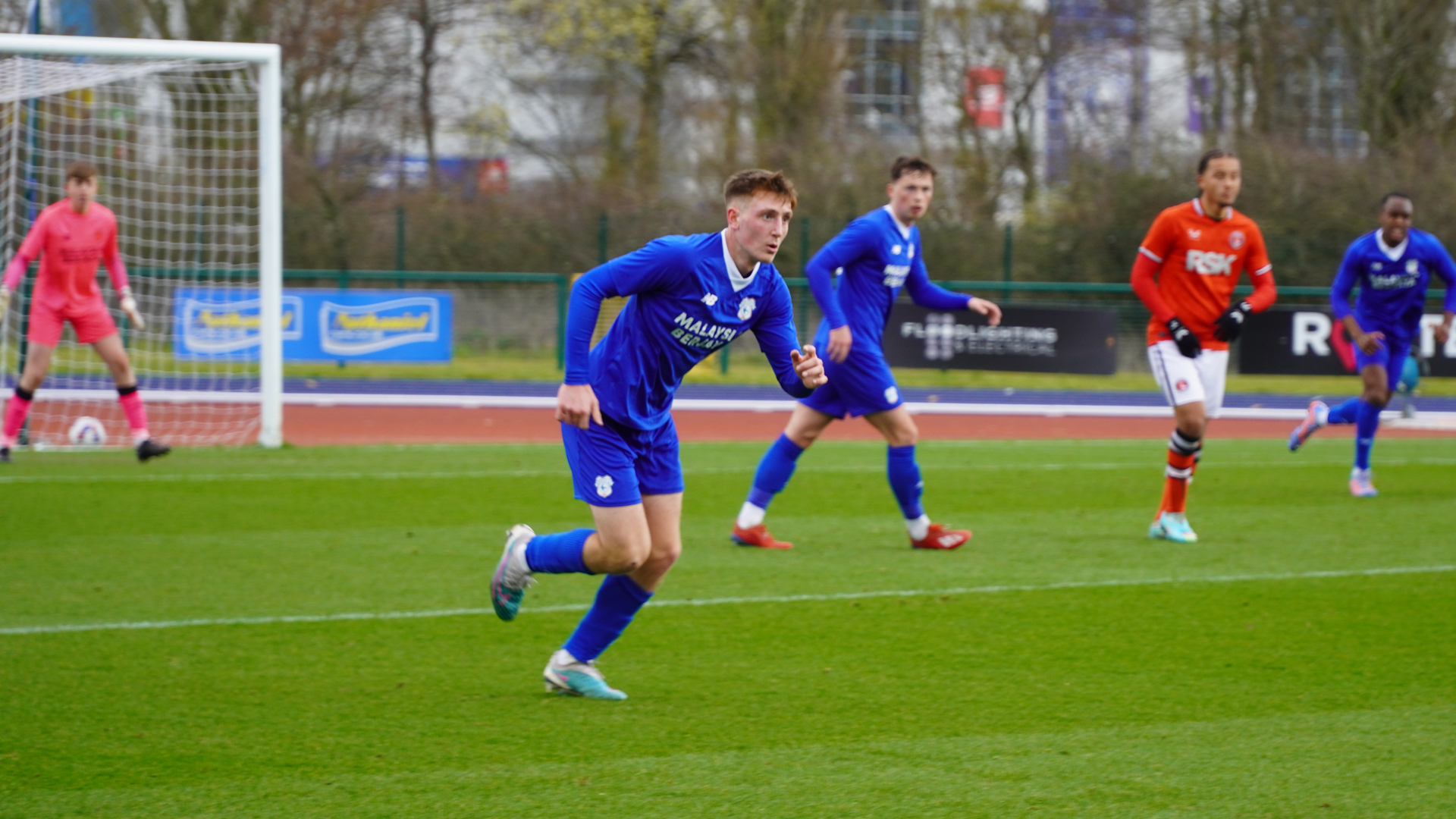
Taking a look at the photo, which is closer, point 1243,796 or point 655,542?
point 1243,796

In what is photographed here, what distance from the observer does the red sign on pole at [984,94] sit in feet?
101

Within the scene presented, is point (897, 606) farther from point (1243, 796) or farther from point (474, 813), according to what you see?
point (474, 813)

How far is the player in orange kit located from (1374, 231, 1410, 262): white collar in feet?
7.41

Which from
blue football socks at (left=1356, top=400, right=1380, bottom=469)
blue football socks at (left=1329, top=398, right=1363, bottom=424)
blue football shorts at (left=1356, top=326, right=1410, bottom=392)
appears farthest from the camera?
blue football socks at (left=1329, top=398, right=1363, bottom=424)

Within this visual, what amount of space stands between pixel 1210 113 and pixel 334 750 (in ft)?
96.2

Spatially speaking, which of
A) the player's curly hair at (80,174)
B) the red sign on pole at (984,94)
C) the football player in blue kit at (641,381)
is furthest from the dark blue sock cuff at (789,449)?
the red sign on pole at (984,94)

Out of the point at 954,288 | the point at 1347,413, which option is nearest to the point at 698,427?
the point at 1347,413

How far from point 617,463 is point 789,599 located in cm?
219

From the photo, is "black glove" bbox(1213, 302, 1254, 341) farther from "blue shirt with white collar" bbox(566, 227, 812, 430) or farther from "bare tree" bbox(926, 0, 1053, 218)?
"bare tree" bbox(926, 0, 1053, 218)

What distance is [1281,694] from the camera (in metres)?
5.02

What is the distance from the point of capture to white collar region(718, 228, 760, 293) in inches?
182

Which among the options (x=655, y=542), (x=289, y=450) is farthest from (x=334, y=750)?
(x=289, y=450)

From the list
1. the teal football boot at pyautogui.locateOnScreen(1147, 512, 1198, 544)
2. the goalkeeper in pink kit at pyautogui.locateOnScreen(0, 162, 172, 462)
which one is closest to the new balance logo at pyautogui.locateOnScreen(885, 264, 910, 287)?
the teal football boot at pyautogui.locateOnScreen(1147, 512, 1198, 544)

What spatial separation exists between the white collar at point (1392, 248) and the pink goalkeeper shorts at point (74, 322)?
29.9 ft
